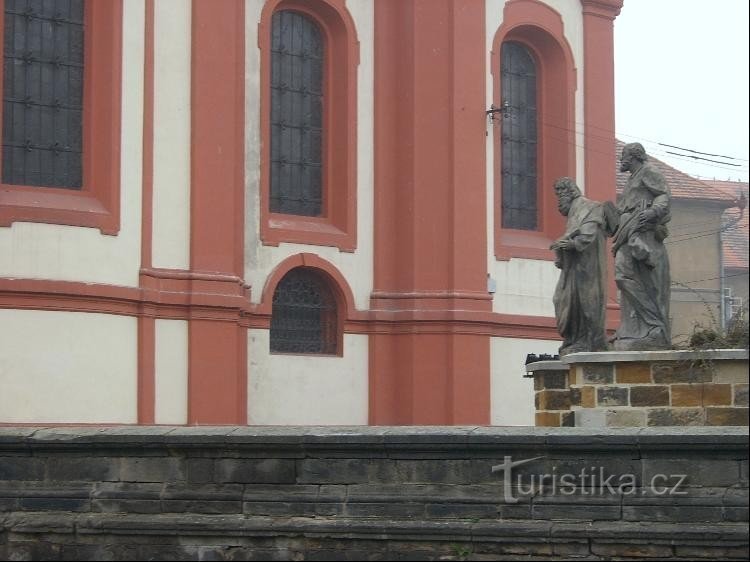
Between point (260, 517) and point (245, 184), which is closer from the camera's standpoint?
point (260, 517)

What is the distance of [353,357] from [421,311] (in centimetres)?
126

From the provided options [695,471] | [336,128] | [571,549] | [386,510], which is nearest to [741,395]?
[695,471]

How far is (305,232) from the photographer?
2455 cm

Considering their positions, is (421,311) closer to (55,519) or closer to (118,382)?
(118,382)

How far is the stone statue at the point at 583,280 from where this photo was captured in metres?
17.2

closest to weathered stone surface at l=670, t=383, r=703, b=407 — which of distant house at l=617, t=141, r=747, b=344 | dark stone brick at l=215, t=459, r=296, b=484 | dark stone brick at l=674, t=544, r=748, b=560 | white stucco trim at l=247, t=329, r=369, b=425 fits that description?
dark stone brick at l=674, t=544, r=748, b=560

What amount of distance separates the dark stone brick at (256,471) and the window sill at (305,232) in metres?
12.8

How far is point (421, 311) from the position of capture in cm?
2467

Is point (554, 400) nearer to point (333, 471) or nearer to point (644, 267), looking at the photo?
point (644, 267)

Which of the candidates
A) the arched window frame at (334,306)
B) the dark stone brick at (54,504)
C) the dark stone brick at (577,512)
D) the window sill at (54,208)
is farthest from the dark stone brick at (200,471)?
the arched window frame at (334,306)

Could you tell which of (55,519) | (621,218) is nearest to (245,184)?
Result: (621,218)

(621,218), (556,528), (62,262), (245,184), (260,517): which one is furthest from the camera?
(245,184)

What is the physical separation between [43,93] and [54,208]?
170 cm

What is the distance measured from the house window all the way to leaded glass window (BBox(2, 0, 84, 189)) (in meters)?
0.01
